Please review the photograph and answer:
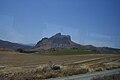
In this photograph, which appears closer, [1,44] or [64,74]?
[64,74]

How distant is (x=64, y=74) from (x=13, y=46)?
15516 cm

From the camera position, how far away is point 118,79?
19.1 m

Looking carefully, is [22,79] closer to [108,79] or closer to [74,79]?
[74,79]

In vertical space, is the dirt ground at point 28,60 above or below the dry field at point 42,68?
above

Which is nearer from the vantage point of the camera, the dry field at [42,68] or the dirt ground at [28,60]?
the dry field at [42,68]

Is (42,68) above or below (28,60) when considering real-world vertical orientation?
below

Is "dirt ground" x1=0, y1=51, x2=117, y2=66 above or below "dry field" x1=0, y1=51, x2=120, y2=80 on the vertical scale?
above

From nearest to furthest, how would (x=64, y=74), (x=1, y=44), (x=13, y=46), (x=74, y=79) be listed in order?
(x=74, y=79), (x=64, y=74), (x=1, y=44), (x=13, y=46)

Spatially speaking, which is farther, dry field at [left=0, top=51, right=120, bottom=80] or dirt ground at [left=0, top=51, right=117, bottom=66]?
dirt ground at [left=0, top=51, right=117, bottom=66]

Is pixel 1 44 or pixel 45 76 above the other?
pixel 1 44

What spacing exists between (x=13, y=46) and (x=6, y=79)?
15986 centimetres

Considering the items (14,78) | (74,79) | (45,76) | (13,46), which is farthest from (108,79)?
(13,46)

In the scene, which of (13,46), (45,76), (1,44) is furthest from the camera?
(13,46)

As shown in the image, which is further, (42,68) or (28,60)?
(28,60)
